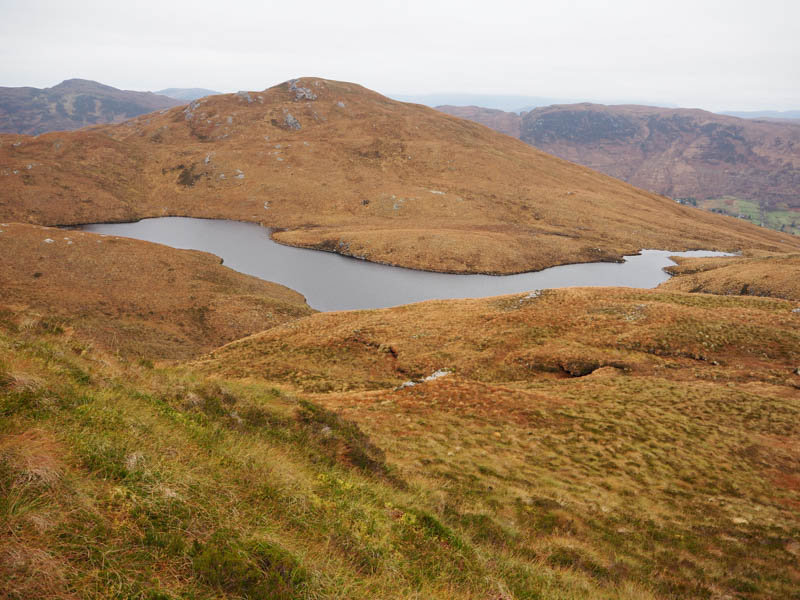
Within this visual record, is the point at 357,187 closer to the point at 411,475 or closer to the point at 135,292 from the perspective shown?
the point at 135,292

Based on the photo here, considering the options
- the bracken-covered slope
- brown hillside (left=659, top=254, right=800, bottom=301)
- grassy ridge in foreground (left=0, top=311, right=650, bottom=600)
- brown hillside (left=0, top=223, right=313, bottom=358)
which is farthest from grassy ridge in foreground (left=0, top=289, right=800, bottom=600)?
the bracken-covered slope

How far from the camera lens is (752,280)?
51469 mm

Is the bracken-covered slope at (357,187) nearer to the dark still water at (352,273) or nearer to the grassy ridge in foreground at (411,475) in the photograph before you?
the dark still water at (352,273)

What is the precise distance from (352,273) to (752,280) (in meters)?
57.5

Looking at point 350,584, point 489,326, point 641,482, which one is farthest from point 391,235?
point 350,584

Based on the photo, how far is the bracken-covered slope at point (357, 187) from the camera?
81.6m

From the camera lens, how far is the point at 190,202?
336 feet

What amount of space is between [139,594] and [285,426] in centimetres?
768

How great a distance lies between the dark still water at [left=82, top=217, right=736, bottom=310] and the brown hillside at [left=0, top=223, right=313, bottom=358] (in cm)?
699

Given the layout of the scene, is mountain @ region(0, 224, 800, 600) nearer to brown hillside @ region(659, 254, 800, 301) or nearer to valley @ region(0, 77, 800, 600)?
valley @ region(0, 77, 800, 600)

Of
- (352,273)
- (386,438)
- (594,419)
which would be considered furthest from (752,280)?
(386,438)

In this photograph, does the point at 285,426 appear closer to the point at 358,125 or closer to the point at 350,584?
the point at 350,584

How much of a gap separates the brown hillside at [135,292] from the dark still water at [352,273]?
6.99 meters

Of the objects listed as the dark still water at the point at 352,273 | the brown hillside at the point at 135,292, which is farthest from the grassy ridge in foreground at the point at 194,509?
the dark still water at the point at 352,273
